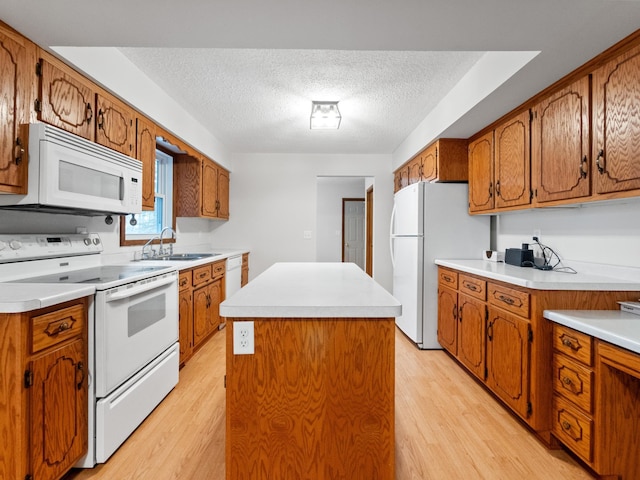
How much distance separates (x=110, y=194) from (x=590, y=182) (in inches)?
110

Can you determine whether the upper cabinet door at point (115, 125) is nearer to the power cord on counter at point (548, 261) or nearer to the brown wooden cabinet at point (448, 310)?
the brown wooden cabinet at point (448, 310)

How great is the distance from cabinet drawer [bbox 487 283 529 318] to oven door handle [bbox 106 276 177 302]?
219 cm

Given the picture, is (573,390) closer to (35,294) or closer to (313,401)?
(313,401)

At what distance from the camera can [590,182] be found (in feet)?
5.95

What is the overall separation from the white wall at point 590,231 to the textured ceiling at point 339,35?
853 mm

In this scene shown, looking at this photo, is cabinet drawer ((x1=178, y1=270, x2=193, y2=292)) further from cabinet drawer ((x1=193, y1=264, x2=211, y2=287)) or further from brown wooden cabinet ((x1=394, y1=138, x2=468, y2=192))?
brown wooden cabinet ((x1=394, y1=138, x2=468, y2=192))

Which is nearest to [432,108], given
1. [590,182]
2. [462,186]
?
[462,186]

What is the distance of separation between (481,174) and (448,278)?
0.99m

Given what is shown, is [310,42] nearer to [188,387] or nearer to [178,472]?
[178,472]

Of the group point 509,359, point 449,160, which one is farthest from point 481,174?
point 509,359

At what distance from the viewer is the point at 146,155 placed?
270 cm

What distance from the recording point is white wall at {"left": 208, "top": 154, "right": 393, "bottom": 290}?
5012 mm

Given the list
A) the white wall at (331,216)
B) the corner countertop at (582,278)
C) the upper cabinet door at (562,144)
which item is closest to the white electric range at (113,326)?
the corner countertop at (582,278)

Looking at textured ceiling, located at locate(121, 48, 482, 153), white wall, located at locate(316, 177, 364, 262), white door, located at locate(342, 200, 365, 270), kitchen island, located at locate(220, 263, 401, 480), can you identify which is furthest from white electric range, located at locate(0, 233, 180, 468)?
white door, located at locate(342, 200, 365, 270)
